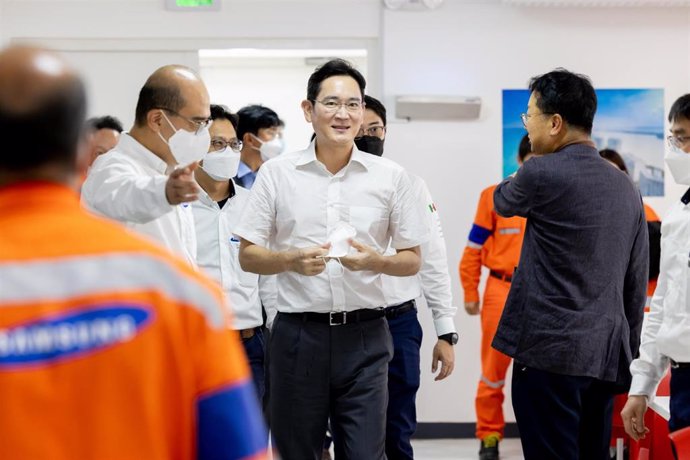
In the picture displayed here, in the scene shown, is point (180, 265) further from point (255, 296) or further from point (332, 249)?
point (255, 296)

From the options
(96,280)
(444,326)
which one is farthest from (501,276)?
(96,280)

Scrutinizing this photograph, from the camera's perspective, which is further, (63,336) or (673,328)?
(673,328)

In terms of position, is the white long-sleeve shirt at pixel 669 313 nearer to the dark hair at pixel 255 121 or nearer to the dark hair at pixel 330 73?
the dark hair at pixel 330 73

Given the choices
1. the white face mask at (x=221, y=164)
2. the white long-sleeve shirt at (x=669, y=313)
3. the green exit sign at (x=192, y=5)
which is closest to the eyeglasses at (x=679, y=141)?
the white long-sleeve shirt at (x=669, y=313)

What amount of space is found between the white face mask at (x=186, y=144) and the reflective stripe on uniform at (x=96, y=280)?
6.18ft

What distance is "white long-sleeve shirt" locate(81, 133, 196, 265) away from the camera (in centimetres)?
255

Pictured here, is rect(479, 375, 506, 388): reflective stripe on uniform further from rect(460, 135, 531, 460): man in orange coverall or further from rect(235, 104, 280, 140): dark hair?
rect(235, 104, 280, 140): dark hair

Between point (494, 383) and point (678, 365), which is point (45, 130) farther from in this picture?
point (494, 383)

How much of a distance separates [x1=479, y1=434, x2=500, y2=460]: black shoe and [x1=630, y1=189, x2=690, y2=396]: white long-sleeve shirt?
10.1ft

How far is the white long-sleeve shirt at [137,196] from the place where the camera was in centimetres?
255

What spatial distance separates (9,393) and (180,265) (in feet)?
0.76

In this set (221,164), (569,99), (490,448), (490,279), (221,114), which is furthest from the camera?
(490,448)

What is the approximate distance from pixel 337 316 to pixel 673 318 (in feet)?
3.32

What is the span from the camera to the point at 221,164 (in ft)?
13.4
